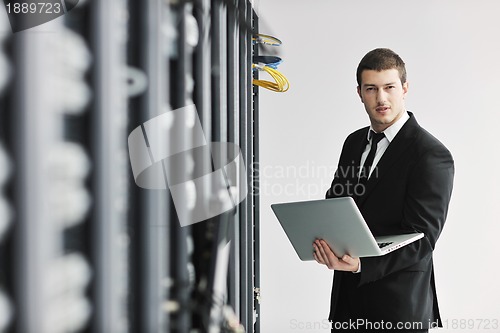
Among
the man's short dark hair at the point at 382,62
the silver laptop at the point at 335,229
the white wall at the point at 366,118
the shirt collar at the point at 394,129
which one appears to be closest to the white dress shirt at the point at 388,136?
the shirt collar at the point at 394,129

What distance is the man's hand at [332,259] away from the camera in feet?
5.58

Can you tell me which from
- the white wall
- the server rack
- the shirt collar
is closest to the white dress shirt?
the shirt collar

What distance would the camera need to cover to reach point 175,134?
91 cm

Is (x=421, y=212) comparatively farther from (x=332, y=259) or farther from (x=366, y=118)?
(x=366, y=118)

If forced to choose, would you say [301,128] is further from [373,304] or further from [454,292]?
[373,304]

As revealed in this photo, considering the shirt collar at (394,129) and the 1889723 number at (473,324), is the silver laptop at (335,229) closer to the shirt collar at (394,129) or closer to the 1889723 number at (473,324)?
the shirt collar at (394,129)

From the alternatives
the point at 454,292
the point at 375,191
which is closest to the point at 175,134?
Answer: the point at 375,191

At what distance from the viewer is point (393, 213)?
71.3 inches

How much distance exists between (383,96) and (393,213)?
0.38 m

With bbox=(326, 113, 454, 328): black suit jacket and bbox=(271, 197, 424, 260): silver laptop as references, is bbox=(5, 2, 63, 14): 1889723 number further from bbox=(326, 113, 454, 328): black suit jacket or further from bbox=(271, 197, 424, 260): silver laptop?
bbox=(326, 113, 454, 328): black suit jacket

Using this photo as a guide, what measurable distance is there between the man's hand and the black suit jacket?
40 mm

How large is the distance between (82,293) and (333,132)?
8.62 ft

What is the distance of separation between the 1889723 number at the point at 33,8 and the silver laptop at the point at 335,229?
1047 millimetres

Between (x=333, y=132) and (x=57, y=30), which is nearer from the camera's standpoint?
(x=57, y=30)
